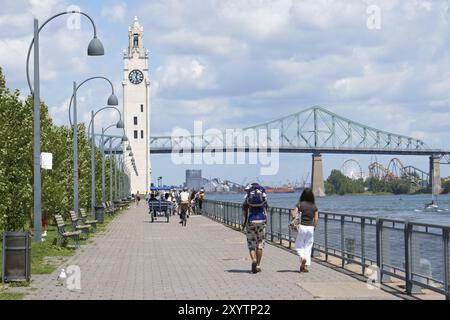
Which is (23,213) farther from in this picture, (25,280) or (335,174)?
(335,174)

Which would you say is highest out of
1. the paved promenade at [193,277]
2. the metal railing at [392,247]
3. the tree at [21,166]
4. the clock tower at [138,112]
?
the clock tower at [138,112]

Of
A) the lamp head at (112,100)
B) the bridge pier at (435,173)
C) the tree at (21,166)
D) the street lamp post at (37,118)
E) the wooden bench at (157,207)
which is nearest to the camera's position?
the street lamp post at (37,118)

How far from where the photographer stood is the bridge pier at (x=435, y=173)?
129375 millimetres

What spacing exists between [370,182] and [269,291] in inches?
6783

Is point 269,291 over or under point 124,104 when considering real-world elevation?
under

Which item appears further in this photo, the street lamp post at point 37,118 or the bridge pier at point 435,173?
the bridge pier at point 435,173

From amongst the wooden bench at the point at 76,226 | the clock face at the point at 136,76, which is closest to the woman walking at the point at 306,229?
the wooden bench at the point at 76,226

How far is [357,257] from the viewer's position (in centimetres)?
1723

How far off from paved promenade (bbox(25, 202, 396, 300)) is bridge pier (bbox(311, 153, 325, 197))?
106345 mm

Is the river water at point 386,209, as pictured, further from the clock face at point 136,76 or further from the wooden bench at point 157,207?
the clock face at point 136,76

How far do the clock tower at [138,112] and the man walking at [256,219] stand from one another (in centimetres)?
14293

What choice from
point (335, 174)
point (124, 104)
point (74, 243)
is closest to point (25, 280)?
point (74, 243)

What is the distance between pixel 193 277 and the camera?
15898mm

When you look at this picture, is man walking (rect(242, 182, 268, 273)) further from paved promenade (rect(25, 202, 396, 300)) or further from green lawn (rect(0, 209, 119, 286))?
green lawn (rect(0, 209, 119, 286))
